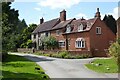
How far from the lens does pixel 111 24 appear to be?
7481cm

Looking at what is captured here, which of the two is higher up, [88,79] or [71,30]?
[71,30]

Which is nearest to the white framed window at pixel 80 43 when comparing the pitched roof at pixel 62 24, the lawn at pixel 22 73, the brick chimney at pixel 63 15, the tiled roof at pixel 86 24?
the tiled roof at pixel 86 24

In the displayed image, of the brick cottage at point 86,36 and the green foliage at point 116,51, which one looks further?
the brick cottage at point 86,36

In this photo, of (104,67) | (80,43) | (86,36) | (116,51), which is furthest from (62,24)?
(116,51)

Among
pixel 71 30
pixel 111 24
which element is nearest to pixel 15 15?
pixel 71 30

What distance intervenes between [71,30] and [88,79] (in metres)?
39.5

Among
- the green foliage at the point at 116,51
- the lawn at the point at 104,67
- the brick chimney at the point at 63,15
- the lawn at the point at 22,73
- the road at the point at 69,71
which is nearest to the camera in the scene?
the lawn at the point at 22,73

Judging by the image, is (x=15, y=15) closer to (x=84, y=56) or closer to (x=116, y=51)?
(x=84, y=56)

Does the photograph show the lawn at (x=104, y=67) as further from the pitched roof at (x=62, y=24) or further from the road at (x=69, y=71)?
the pitched roof at (x=62, y=24)

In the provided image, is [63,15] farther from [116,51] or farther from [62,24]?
[116,51]

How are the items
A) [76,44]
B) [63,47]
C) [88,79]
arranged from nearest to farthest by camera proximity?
[88,79], [76,44], [63,47]

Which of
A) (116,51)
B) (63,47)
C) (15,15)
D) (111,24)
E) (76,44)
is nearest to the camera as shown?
(116,51)

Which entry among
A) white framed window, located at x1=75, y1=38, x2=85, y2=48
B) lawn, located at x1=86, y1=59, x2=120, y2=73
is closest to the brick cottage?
white framed window, located at x1=75, y1=38, x2=85, y2=48

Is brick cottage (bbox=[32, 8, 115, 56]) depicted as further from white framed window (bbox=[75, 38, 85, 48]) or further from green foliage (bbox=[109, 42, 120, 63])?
green foliage (bbox=[109, 42, 120, 63])
